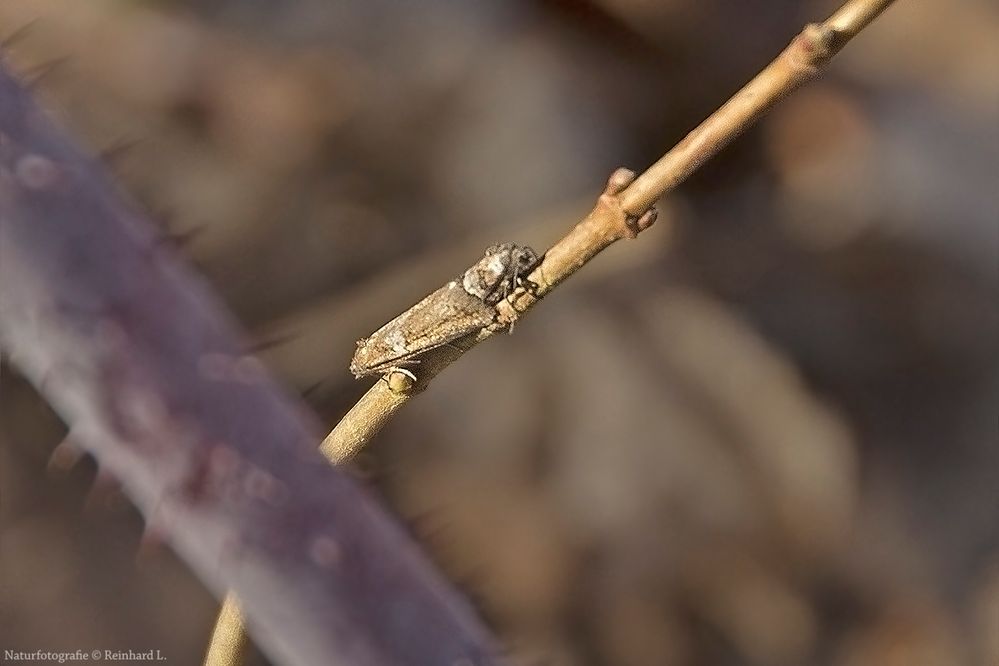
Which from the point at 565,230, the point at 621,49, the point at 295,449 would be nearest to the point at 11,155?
the point at 295,449

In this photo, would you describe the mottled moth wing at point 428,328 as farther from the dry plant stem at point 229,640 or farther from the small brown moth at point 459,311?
the dry plant stem at point 229,640

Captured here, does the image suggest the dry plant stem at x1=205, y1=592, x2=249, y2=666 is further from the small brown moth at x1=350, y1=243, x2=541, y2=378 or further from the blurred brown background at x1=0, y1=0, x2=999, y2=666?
the blurred brown background at x1=0, y1=0, x2=999, y2=666

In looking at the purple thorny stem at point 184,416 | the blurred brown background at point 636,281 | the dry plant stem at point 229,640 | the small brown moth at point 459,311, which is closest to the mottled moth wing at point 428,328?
the small brown moth at point 459,311

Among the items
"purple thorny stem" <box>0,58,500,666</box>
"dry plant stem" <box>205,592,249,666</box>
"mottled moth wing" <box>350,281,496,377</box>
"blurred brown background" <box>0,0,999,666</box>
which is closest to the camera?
"purple thorny stem" <box>0,58,500,666</box>

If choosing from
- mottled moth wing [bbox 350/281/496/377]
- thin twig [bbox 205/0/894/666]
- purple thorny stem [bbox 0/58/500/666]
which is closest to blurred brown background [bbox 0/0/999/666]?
mottled moth wing [bbox 350/281/496/377]

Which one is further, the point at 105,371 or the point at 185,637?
the point at 185,637

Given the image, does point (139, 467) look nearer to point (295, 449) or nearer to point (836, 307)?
point (295, 449)
